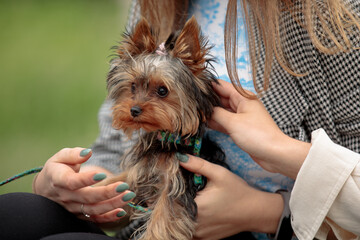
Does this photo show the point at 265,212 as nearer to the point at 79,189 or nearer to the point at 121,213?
the point at 121,213

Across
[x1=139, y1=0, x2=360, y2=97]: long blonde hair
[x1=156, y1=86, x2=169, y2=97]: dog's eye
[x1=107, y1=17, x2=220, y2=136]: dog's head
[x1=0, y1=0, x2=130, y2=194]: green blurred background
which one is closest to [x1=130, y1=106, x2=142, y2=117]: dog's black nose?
[x1=107, y1=17, x2=220, y2=136]: dog's head

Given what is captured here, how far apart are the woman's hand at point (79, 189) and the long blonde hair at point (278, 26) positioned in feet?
1.89

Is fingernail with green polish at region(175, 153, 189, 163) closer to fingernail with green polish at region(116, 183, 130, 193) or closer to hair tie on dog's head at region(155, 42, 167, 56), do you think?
fingernail with green polish at region(116, 183, 130, 193)

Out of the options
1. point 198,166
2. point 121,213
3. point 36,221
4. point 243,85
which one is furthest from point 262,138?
point 36,221

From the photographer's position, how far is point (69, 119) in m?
4.85

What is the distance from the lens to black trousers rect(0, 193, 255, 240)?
149 centimetres

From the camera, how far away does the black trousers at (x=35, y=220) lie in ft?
4.91

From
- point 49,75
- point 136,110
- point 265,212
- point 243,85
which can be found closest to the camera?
point 136,110

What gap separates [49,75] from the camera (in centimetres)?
566

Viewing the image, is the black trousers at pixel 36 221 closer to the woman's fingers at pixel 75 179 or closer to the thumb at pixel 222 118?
the woman's fingers at pixel 75 179

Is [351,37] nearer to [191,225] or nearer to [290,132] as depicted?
[290,132]

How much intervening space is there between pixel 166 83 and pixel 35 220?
0.66 metres

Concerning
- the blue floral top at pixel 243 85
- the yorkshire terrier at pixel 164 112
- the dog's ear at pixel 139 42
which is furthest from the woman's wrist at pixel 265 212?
the dog's ear at pixel 139 42

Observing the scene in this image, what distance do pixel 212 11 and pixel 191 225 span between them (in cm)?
94
